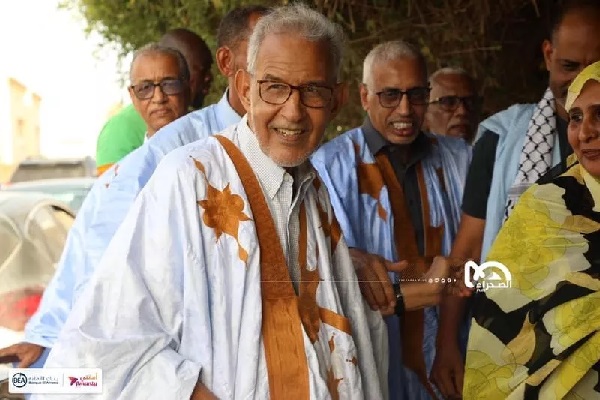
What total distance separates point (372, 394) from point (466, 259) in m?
0.55

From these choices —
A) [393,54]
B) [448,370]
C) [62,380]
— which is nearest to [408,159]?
[393,54]

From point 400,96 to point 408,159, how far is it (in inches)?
7.3

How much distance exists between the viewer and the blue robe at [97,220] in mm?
2062

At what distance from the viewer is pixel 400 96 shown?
2.58 m

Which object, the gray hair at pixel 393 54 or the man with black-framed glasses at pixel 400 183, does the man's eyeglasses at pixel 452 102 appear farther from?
the gray hair at pixel 393 54

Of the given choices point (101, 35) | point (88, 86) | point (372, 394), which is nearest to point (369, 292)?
point (372, 394)

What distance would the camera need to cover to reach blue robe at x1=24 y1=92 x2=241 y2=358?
81.2 inches

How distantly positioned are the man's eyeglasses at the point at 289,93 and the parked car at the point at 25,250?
844 millimetres

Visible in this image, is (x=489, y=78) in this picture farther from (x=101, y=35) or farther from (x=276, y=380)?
(x=276, y=380)

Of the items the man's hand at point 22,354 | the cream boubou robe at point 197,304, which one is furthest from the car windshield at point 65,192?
the cream boubou robe at point 197,304

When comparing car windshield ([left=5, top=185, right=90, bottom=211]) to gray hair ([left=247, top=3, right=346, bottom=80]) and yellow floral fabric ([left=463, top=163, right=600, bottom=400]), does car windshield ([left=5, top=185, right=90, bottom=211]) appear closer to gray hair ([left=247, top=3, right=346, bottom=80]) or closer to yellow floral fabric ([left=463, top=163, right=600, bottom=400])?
gray hair ([left=247, top=3, right=346, bottom=80])

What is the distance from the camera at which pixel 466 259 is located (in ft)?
7.16

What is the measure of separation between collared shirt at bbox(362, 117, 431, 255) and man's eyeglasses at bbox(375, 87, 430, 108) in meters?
0.08

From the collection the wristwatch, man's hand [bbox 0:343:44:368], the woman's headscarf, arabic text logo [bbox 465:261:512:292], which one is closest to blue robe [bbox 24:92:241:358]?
man's hand [bbox 0:343:44:368]
